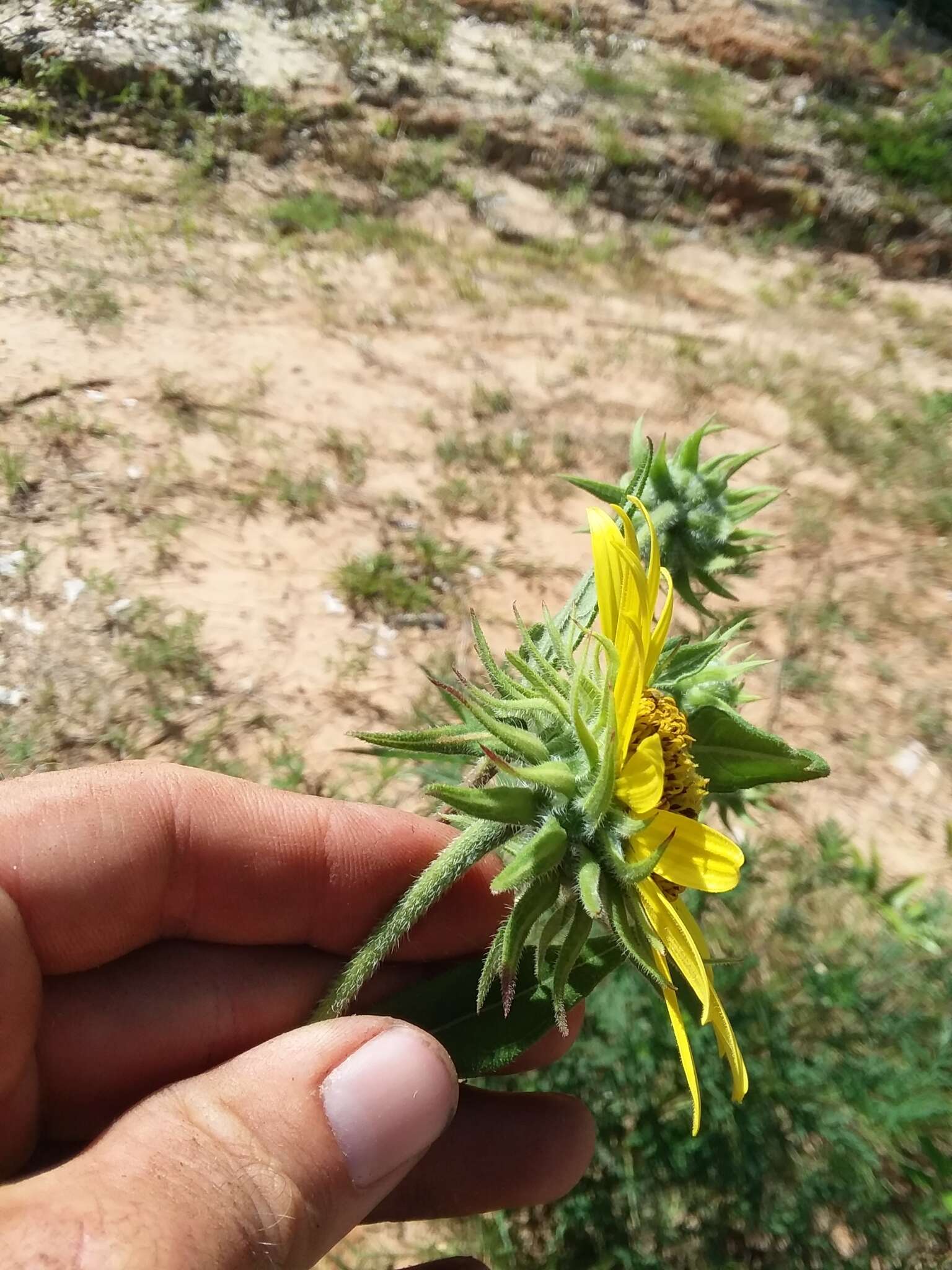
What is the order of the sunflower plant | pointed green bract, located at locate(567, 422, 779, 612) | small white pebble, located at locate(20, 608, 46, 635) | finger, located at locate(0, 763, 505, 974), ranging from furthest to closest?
small white pebble, located at locate(20, 608, 46, 635)
pointed green bract, located at locate(567, 422, 779, 612)
finger, located at locate(0, 763, 505, 974)
the sunflower plant

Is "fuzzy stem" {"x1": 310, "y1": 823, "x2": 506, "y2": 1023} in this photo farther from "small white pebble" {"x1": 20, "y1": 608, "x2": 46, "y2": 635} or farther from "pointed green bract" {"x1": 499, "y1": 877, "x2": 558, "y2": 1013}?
"small white pebble" {"x1": 20, "y1": 608, "x2": 46, "y2": 635}

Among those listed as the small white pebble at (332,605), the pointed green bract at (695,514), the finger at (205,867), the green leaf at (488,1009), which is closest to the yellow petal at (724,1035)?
the green leaf at (488,1009)

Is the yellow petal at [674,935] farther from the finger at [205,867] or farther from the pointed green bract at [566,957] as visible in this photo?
the finger at [205,867]

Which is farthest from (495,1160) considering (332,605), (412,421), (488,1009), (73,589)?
(412,421)

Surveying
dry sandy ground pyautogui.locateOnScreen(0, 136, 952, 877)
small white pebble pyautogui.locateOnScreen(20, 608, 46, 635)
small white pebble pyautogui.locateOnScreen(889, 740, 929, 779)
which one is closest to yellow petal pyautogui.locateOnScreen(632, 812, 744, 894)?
dry sandy ground pyautogui.locateOnScreen(0, 136, 952, 877)

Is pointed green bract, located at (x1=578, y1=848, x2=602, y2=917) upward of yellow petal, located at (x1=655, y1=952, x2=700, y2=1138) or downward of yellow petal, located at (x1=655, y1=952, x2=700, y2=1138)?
upward

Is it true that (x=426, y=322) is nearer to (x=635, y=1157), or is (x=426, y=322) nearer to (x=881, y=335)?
(x=881, y=335)
